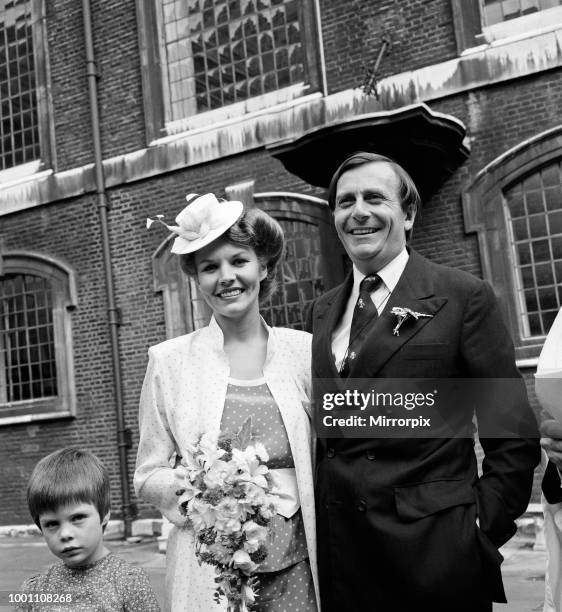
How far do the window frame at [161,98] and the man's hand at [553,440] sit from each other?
838 centimetres

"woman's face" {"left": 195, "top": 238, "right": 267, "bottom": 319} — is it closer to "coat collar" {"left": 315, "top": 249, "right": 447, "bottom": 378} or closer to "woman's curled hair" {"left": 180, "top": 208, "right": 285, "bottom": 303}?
"woman's curled hair" {"left": 180, "top": 208, "right": 285, "bottom": 303}

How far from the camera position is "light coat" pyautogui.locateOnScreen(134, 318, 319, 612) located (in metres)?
2.58

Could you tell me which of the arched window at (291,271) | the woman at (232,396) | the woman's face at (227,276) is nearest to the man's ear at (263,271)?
the woman at (232,396)

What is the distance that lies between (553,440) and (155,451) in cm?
128

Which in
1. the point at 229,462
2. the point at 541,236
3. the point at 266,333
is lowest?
the point at 229,462

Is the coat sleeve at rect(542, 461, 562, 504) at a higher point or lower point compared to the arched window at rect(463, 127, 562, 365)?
lower

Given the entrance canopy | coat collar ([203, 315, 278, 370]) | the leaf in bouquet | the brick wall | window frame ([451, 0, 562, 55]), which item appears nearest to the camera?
the leaf in bouquet

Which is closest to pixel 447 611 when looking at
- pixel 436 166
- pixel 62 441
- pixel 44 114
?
pixel 436 166

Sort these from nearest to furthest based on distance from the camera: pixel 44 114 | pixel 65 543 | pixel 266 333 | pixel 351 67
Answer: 1. pixel 65 543
2. pixel 266 333
3. pixel 351 67
4. pixel 44 114

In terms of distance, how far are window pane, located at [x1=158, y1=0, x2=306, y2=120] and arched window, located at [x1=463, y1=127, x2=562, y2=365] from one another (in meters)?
3.01

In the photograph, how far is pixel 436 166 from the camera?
8.55 meters

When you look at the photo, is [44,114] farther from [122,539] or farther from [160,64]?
[122,539]

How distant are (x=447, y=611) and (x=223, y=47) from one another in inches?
392

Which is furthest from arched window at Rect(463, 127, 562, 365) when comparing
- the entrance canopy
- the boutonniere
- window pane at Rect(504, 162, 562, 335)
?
the boutonniere
